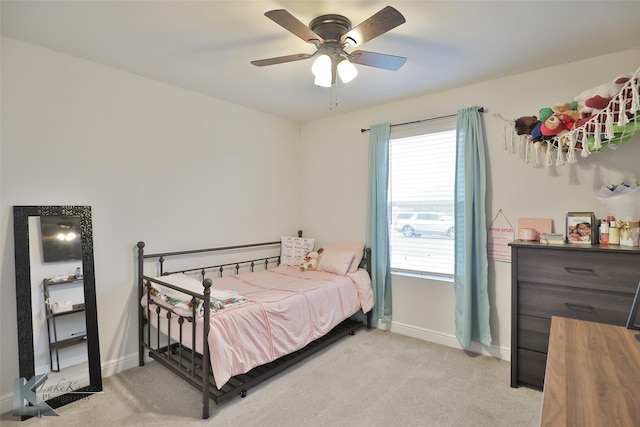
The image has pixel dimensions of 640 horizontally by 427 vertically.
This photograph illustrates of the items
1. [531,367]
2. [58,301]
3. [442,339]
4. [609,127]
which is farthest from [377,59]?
[58,301]

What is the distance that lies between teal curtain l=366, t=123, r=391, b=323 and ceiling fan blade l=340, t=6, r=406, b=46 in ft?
5.20

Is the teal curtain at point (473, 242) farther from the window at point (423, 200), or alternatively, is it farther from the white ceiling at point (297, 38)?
the white ceiling at point (297, 38)

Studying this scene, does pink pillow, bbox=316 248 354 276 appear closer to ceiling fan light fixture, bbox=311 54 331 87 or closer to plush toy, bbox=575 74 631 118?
ceiling fan light fixture, bbox=311 54 331 87

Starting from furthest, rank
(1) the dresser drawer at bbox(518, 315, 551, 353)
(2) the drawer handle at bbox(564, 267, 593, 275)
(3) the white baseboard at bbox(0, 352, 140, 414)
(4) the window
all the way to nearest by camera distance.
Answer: (4) the window < (3) the white baseboard at bbox(0, 352, 140, 414) < (1) the dresser drawer at bbox(518, 315, 551, 353) < (2) the drawer handle at bbox(564, 267, 593, 275)

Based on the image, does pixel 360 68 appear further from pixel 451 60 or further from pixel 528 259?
pixel 528 259

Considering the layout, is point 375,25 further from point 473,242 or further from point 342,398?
point 342,398

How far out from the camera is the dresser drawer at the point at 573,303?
77.7 inches

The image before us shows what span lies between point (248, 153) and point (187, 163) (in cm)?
74

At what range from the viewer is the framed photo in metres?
2.29

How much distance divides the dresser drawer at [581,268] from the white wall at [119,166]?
2612 mm

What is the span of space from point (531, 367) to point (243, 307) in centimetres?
207

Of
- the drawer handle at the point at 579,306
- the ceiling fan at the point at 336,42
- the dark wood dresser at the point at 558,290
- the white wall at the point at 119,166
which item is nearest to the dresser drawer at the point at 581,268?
the dark wood dresser at the point at 558,290

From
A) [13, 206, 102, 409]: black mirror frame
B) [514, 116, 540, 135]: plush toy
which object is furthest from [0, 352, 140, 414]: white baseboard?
[514, 116, 540, 135]: plush toy

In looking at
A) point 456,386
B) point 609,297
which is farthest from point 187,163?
point 609,297
